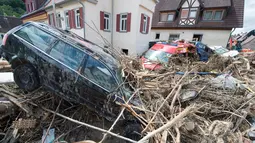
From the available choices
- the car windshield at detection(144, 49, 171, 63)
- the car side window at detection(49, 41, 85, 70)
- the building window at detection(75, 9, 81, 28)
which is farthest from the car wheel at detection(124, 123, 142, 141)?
the building window at detection(75, 9, 81, 28)

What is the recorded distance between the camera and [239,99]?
3.36m

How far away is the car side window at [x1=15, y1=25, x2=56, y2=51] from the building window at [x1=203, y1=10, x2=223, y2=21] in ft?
62.8

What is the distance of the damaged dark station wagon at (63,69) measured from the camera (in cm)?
266

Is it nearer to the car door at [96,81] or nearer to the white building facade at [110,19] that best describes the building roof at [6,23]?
the white building facade at [110,19]

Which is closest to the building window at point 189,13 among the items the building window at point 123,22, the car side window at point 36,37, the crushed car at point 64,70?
the building window at point 123,22

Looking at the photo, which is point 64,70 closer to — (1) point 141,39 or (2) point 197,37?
(1) point 141,39

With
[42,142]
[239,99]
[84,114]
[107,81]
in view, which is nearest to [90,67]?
[107,81]

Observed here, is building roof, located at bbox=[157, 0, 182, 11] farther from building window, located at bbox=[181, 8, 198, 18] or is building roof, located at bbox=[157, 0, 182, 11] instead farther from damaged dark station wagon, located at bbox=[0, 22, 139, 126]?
damaged dark station wagon, located at bbox=[0, 22, 139, 126]

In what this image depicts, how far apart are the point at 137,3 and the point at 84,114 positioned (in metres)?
9.45

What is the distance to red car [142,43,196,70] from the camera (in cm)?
542

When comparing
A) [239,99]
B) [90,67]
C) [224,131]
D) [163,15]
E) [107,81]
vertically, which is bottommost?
[224,131]

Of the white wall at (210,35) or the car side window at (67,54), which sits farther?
the white wall at (210,35)

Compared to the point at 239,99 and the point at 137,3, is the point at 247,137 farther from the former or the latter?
the point at 137,3

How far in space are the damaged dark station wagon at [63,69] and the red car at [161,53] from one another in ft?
9.51
